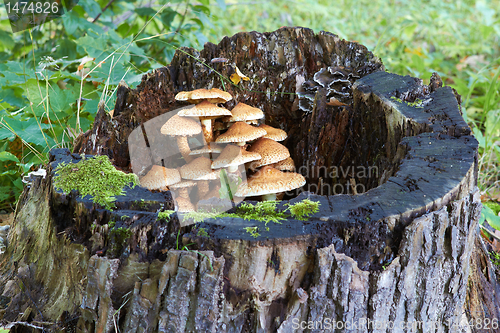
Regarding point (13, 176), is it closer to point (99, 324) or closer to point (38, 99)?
point (38, 99)

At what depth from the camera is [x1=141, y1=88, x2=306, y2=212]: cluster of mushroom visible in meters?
2.84

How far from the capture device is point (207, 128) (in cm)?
327

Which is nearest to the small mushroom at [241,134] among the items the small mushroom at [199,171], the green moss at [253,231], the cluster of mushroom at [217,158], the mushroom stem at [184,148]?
the cluster of mushroom at [217,158]

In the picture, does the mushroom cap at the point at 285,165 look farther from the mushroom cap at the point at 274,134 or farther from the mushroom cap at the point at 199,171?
the mushroom cap at the point at 199,171

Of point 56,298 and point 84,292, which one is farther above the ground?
point 84,292

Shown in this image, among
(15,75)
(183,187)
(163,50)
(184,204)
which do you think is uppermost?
(163,50)

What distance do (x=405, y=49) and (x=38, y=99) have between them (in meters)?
7.46

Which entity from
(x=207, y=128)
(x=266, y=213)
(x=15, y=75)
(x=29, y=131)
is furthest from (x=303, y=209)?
(x=15, y=75)

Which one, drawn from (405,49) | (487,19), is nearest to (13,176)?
(405,49)

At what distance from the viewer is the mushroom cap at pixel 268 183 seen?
Answer: 281 centimetres

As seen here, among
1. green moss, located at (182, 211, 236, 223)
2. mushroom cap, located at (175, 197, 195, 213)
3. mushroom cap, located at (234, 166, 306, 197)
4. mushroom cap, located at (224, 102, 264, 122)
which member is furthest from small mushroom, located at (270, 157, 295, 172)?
green moss, located at (182, 211, 236, 223)

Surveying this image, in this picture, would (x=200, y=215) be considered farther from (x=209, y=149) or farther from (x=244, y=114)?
(x=244, y=114)

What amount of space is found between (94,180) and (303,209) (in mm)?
1290

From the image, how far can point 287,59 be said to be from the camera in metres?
3.84
